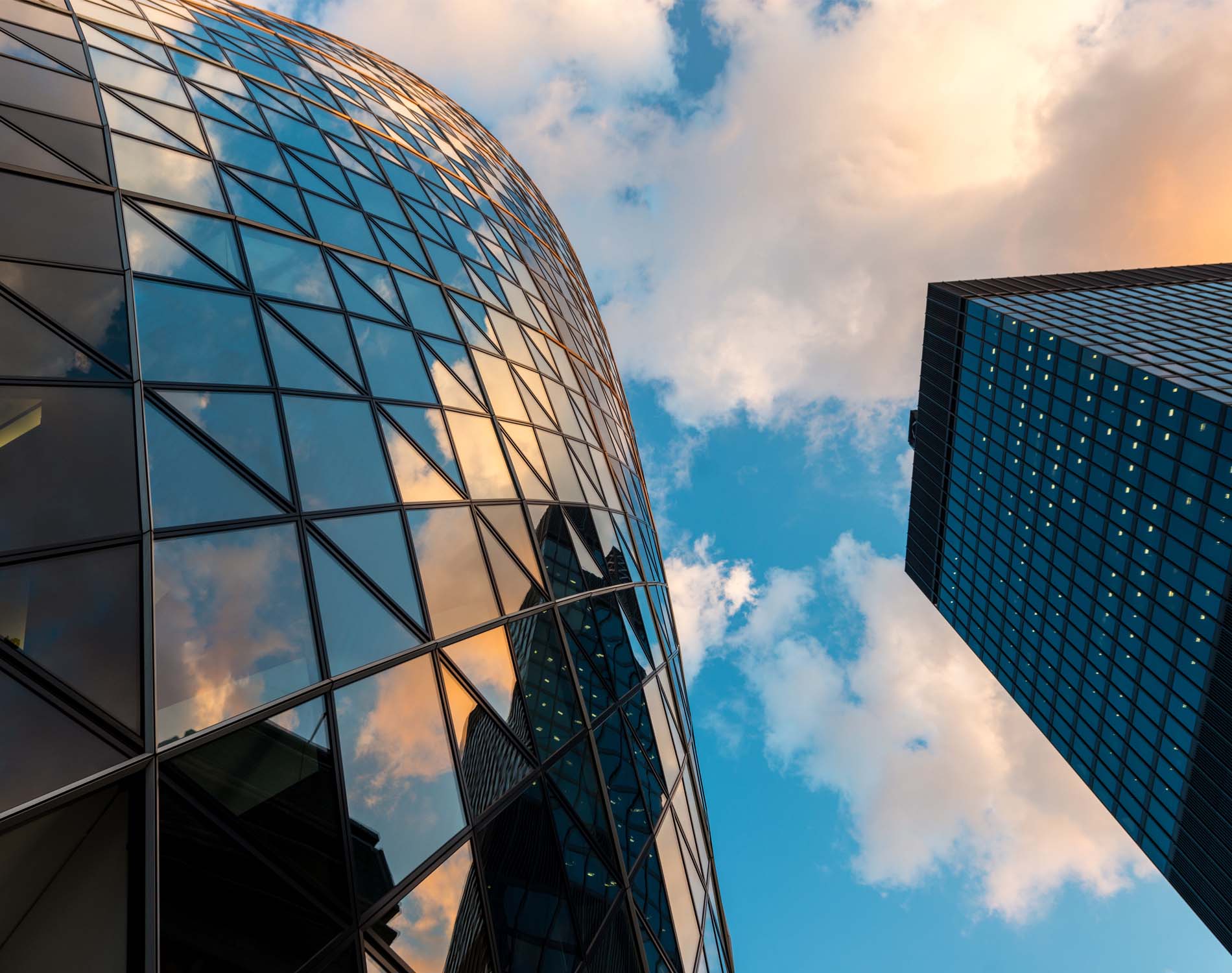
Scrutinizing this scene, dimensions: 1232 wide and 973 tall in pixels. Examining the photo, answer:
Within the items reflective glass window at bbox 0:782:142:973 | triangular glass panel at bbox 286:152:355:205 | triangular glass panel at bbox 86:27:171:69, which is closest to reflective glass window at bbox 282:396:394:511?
reflective glass window at bbox 0:782:142:973

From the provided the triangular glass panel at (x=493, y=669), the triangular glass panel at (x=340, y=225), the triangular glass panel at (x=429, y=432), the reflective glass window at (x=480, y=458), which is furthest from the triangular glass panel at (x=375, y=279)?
the triangular glass panel at (x=493, y=669)

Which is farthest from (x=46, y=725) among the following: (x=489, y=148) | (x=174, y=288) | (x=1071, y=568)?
(x=1071, y=568)

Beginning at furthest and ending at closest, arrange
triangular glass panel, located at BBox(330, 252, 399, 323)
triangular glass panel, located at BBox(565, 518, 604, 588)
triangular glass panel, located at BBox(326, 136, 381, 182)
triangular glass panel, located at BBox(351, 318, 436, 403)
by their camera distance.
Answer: triangular glass panel, located at BBox(326, 136, 381, 182), triangular glass panel, located at BBox(565, 518, 604, 588), triangular glass panel, located at BBox(330, 252, 399, 323), triangular glass panel, located at BBox(351, 318, 436, 403)

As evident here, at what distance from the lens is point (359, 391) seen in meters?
10.9

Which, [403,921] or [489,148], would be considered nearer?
[403,921]

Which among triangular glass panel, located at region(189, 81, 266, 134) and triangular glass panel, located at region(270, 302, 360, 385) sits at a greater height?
triangular glass panel, located at region(189, 81, 266, 134)

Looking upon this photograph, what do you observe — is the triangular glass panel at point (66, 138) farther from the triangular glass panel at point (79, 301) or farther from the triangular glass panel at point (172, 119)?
the triangular glass panel at point (79, 301)

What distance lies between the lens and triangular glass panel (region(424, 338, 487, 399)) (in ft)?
45.3

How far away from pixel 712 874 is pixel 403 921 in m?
12.7

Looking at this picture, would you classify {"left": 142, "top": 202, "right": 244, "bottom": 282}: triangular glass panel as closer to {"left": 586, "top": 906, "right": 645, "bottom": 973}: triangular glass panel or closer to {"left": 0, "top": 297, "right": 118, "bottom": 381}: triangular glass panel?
{"left": 0, "top": 297, "right": 118, "bottom": 381}: triangular glass panel

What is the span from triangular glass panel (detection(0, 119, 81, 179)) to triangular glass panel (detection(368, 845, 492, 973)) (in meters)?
11.0

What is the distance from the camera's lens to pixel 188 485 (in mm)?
7246

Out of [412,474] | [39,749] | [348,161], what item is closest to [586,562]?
[412,474]

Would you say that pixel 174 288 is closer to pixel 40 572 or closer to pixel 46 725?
pixel 40 572
